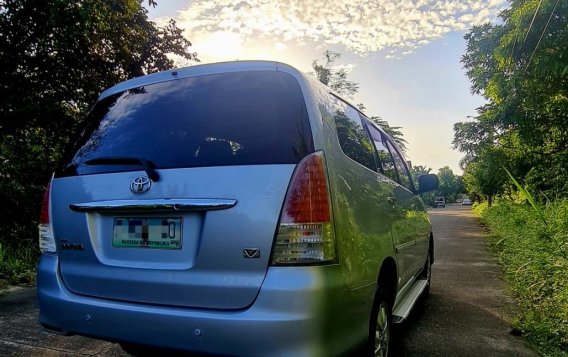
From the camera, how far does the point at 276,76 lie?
1.91 meters

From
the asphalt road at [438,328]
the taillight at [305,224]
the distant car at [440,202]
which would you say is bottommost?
the asphalt road at [438,328]

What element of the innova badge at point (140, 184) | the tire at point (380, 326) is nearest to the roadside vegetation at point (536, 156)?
the tire at point (380, 326)

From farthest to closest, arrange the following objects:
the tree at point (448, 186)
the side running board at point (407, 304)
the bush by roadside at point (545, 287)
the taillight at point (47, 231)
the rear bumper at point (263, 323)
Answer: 1. the tree at point (448, 186)
2. the bush by roadside at point (545, 287)
3. the side running board at point (407, 304)
4. the taillight at point (47, 231)
5. the rear bumper at point (263, 323)

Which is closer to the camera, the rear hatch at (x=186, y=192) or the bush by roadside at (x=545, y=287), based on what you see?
the rear hatch at (x=186, y=192)

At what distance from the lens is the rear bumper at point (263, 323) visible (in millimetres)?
1510

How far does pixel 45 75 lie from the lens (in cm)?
894

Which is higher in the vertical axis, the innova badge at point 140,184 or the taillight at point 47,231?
the innova badge at point 140,184

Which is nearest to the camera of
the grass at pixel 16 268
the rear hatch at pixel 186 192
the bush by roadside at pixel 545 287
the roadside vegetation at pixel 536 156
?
→ the rear hatch at pixel 186 192

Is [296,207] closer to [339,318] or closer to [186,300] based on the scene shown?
[339,318]

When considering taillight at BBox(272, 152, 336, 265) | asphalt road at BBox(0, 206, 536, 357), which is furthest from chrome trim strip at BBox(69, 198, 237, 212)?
asphalt road at BBox(0, 206, 536, 357)

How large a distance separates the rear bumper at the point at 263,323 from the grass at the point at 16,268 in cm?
391

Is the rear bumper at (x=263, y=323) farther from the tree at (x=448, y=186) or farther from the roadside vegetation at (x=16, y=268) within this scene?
the tree at (x=448, y=186)

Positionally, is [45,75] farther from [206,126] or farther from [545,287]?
[545,287]

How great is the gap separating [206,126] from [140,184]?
41 cm
